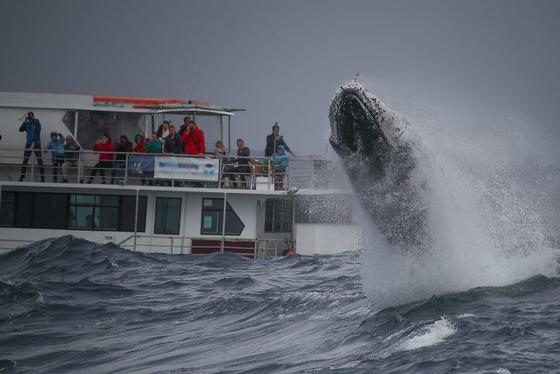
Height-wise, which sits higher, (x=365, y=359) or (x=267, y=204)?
(x=267, y=204)

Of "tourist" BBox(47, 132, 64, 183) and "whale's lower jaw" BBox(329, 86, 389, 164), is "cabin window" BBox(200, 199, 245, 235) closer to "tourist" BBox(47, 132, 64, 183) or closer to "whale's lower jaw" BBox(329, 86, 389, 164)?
"tourist" BBox(47, 132, 64, 183)

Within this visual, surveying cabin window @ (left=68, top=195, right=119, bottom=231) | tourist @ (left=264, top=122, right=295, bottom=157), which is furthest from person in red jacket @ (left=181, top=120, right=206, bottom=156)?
cabin window @ (left=68, top=195, right=119, bottom=231)

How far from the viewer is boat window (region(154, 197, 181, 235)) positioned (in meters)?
34.3

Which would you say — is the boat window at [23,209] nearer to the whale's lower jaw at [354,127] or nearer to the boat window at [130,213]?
the boat window at [130,213]

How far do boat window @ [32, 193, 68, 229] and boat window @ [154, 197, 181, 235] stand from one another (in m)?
3.37

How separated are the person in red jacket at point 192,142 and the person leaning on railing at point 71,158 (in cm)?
370

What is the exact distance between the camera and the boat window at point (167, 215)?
34281 millimetres

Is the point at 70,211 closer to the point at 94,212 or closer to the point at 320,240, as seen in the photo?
the point at 94,212

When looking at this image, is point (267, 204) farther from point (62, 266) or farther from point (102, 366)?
point (102, 366)

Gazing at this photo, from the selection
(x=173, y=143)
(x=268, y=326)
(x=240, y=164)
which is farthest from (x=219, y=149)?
(x=268, y=326)

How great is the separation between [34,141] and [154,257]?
784 centimetres

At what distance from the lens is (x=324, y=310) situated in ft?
53.7

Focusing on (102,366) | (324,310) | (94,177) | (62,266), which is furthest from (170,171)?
(102,366)

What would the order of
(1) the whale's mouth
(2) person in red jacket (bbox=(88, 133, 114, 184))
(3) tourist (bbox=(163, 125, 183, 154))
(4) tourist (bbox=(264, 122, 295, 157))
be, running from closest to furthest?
(1) the whale's mouth < (4) tourist (bbox=(264, 122, 295, 157)) < (3) tourist (bbox=(163, 125, 183, 154)) < (2) person in red jacket (bbox=(88, 133, 114, 184))
